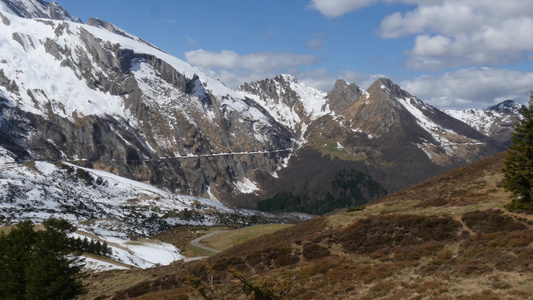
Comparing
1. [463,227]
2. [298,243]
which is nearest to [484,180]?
[463,227]

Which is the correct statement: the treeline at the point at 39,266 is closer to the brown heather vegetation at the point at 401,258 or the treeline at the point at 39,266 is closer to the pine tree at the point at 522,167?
the brown heather vegetation at the point at 401,258

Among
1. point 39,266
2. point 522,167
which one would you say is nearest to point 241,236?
point 39,266

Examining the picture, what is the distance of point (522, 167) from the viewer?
46.0 m

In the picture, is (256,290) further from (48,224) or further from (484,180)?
(484,180)

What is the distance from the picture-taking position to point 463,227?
44.1m

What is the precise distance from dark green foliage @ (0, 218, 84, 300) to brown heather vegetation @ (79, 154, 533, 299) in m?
8.38

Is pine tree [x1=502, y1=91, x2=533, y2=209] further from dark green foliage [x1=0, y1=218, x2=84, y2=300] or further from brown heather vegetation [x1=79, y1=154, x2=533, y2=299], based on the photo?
dark green foliage [x1=0, y1=218, x2=84, y2=300]

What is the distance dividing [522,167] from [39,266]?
52574 millimetres

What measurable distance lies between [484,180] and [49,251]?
6128cm

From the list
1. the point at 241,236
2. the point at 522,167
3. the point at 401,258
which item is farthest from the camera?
the point at 241,236

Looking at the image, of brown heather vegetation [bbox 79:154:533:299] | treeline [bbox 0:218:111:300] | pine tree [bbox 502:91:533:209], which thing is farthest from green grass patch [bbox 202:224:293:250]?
pine tree [bbox 502:91:533:209]

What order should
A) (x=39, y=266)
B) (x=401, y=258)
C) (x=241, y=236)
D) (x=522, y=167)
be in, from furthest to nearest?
(x=241, y=236)
(x=522, y=167)
(x=39, y=266)
(x=401, y=258)

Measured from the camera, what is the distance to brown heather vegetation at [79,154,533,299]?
27469 millimetres

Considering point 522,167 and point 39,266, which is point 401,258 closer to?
point 522,167
